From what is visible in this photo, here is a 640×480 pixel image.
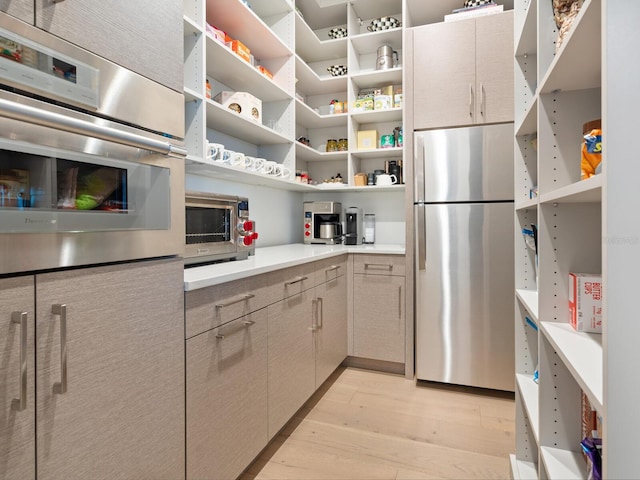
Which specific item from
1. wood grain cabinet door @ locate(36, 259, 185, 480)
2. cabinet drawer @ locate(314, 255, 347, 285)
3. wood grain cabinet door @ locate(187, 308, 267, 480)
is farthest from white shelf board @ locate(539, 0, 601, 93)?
cabinet drawer @ locate(314, 255, 347, 285)

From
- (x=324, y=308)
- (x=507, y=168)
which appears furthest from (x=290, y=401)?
(x=507, y=168)

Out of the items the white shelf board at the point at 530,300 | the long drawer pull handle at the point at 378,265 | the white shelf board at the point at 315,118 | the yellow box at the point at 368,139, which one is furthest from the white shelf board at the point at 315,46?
the white shelf board at the point at 530,300

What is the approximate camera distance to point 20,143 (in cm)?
74

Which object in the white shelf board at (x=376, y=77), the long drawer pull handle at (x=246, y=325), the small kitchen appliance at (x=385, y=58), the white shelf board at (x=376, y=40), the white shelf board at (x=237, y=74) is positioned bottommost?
the long drawer pull handle at (x=246, y=325)

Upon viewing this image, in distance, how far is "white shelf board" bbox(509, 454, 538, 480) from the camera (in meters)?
1.40

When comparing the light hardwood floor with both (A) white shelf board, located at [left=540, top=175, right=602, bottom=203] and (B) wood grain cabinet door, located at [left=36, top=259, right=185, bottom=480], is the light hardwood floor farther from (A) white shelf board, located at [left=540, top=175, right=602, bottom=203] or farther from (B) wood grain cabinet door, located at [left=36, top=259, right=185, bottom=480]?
(A) white shelf board, located at [left=540, top=175, right=602, bottom=203]

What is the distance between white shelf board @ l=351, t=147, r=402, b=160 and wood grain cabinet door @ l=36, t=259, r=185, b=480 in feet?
6.88

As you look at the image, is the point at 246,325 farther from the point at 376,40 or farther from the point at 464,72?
the point at 376,40

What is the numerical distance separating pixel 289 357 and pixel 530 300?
1.10 metres

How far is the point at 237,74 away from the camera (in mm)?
2178

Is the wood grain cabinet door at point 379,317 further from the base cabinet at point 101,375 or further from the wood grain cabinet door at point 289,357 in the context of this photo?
the base cabinet at point 101,375

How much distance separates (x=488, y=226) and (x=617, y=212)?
191 centimetres

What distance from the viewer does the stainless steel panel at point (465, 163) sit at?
2.31 m

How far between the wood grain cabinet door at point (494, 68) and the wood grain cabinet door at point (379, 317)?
123 centimetres
